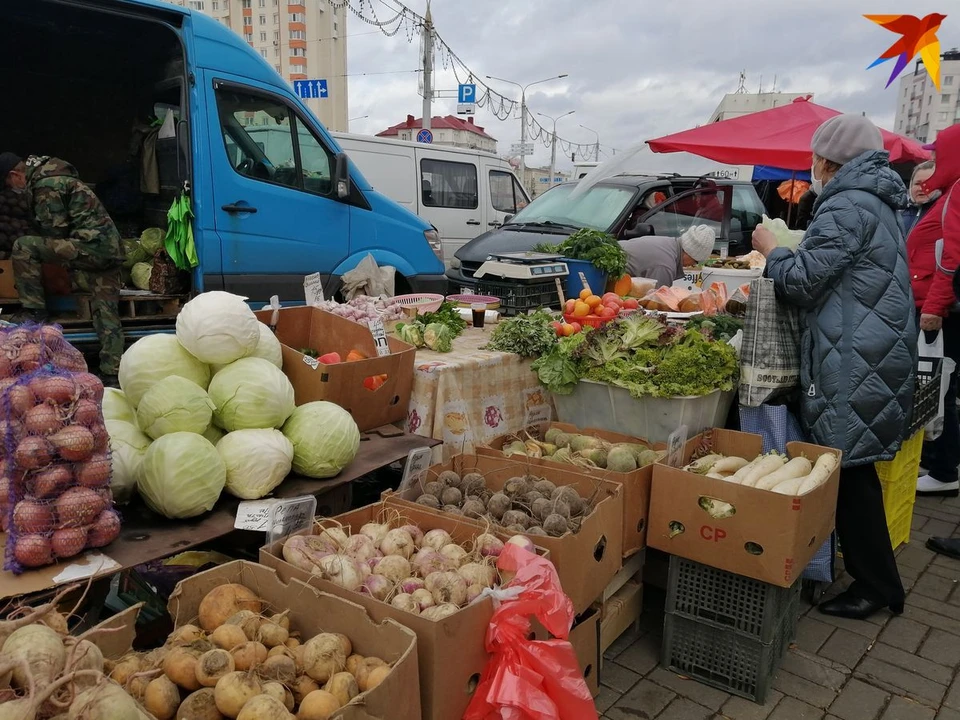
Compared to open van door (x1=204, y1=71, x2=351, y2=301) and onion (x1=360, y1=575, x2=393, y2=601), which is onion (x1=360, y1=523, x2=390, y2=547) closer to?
onion (x1=360, y1=575, x2=393, y2=601)

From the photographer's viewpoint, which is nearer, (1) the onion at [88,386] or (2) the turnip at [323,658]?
(2) the turnip at [323,658]

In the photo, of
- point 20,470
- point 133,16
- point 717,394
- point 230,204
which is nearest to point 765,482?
point 717,394

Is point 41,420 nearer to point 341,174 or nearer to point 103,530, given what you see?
point 103,530

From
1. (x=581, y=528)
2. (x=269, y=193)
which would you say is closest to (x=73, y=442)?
(x=581, y=528)

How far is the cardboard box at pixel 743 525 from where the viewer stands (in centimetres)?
269

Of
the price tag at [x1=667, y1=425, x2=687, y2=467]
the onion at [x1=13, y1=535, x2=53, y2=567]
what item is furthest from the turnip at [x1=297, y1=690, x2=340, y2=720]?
the price tag at [x1=667, y1=425, x2=687, y2=467]

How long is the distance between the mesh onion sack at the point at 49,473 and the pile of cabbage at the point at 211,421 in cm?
27

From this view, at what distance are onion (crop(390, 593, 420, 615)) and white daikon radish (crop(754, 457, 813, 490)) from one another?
167 cm

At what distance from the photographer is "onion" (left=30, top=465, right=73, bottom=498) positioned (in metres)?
2.05

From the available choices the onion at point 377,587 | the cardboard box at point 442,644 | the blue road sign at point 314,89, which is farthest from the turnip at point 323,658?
the blue road sign at point 314,89

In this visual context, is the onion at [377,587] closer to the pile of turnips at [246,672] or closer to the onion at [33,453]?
the pile of turnips at [246,672]

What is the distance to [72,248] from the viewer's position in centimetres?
540

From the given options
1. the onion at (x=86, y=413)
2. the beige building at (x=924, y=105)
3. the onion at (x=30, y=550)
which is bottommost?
the onion at (x=30, y=550)

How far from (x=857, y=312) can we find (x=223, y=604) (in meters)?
2.86
